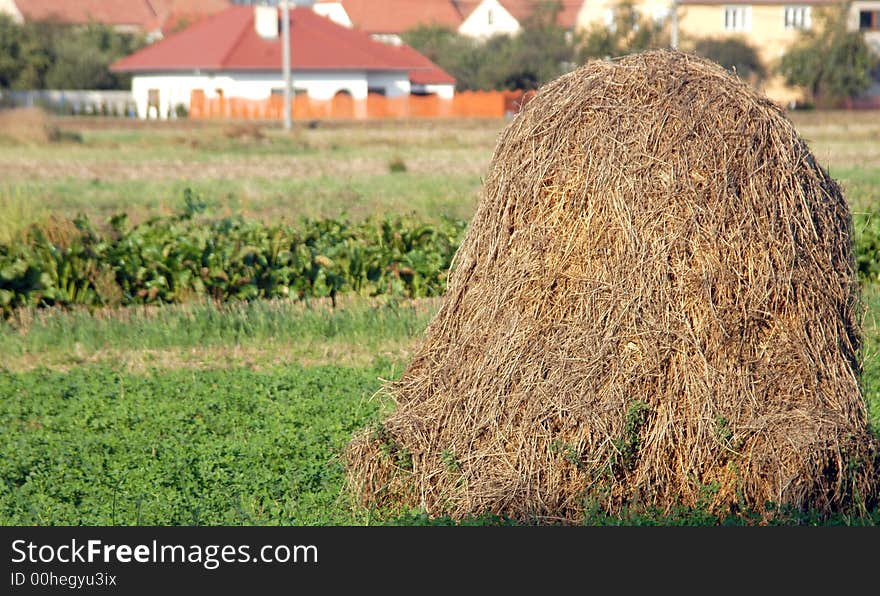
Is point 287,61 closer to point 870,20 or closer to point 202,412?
point 870,20

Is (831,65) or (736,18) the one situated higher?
(736,18)

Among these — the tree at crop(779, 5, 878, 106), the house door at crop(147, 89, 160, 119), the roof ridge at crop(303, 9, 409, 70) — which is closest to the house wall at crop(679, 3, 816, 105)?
the tree at crop(779, 5, 878, 106)

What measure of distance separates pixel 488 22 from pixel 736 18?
15.9 metres

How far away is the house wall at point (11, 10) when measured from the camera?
48.7 meters

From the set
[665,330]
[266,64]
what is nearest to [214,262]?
[665,330]

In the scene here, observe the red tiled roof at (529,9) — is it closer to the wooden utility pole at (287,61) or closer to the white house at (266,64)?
the white house at (266,64)

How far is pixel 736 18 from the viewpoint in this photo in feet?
192

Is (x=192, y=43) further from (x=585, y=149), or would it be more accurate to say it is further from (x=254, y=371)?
(x=585, y=149)

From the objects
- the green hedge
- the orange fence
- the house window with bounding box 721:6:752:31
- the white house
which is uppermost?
the house window with bounding box 721:6:752:31

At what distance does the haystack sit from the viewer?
5.46 metres

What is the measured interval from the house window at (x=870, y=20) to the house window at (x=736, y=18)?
642 cm

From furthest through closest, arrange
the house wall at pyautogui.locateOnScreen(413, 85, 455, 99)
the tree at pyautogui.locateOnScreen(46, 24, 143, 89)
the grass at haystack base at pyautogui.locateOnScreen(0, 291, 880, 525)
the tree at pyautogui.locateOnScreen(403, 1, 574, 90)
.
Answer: the tree at pyautogui.locateOnScreen(46, 24, 143, 89)
the house wall at pyautogui.locateOnScreen(413, 85, 455, 99)
the tree at pyautogui.locateOnScreen(403, 1, 574, 90)
the grass at haystack base at pyautogui.locateOnScreen(0, 291, 880, 525)

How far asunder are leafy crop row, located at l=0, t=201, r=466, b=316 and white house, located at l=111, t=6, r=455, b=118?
36424 millimetres

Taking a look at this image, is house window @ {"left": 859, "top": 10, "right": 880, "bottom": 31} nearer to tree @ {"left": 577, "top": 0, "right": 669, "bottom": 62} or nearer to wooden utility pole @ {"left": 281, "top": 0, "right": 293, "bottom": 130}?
tree @ {"left": 577, "top": 0, "right": 669, "bottom": 62}
